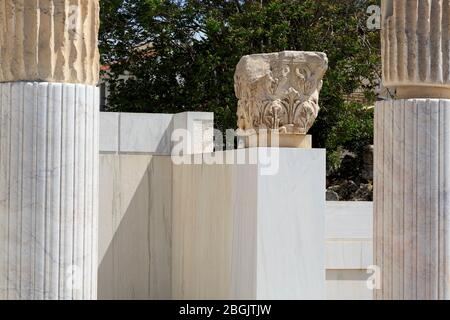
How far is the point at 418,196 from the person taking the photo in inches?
219

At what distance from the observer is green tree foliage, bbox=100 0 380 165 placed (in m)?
16.2

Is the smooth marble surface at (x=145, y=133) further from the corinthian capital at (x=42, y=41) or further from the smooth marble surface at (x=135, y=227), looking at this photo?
the corinthian capital at (x=42, y=41)

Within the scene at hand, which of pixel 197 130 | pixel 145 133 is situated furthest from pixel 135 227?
pixel 197 130

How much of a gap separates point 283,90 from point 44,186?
12.1ft

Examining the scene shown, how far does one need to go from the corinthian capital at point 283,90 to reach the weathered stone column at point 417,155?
6.55 feet

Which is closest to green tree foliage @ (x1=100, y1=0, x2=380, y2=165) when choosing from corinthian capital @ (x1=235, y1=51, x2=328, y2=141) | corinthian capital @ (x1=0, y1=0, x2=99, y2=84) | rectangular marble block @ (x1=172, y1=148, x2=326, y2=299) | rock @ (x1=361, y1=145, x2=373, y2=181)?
rock @ (x1=361, y1=145, x2=373, y2=181)

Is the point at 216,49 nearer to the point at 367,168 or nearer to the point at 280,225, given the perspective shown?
the point at 367,168

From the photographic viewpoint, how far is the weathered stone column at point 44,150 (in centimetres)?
455

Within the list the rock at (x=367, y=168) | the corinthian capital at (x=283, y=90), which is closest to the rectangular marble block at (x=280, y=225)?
the corinthian capital at (x=283, y=90)

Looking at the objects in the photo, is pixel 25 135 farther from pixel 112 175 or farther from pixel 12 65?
pixel 112 175

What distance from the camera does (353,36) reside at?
688 inches

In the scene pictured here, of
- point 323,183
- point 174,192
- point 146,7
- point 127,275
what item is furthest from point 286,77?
point 146,7

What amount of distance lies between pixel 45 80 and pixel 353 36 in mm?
13580

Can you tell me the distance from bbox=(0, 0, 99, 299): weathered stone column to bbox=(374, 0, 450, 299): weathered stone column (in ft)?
7.07
